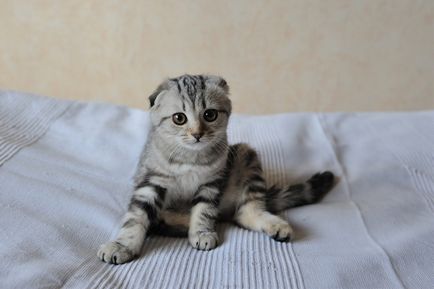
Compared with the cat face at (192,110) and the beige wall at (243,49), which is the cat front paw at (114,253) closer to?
the cat face at (192,110)

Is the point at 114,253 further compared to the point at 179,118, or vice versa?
the point at 179,118

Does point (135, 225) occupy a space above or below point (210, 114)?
below

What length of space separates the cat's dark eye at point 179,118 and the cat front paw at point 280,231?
1.08ft

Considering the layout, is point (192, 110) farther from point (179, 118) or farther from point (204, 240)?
point (204, 240)

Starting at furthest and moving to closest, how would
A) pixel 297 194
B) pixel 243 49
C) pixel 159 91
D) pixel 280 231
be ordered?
1. pixel 243 49
2. pixel 297 194
3. pixel 159 91
4. pixel 280 231

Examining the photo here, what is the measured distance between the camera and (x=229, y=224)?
1258 millimetres

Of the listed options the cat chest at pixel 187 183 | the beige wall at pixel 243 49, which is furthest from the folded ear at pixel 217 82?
the beige wall at pixel 243 49

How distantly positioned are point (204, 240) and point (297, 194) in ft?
1.19

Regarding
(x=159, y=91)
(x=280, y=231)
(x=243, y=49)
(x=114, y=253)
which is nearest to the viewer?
(x=114, y=253)

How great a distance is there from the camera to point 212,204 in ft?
4.00

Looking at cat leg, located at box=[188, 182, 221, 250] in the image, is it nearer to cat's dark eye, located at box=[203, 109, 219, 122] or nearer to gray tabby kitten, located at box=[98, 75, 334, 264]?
gray tabby kitten, located at box=[98, 75, 334, 264]

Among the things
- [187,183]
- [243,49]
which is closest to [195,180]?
[187,183]

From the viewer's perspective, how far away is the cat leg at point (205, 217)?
3.52ft

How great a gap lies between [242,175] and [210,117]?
0.75ft
